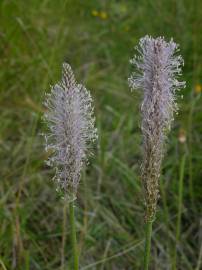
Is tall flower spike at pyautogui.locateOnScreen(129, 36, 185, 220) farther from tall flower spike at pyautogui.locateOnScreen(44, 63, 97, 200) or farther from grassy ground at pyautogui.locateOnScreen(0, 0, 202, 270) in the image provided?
grassy ground at pyautogui.locateOnScreen(0, 0, 202, 270)

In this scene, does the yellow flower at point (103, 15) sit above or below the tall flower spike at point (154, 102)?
above

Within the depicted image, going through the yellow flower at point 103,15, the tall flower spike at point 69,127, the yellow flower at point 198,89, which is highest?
the yellow flower at point 103,15

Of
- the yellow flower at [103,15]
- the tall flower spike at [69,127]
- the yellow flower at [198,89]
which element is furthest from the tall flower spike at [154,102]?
the yellow flower at [103,15]

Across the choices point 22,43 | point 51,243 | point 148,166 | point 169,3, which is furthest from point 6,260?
point 169,3

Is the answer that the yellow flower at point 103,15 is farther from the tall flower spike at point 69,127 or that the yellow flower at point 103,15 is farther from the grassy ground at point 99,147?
the tall flower spike at point 69,127

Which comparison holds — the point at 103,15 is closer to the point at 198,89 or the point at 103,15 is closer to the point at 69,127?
the point at 198,89

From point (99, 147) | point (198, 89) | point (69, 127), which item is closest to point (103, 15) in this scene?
point (198, 89)
